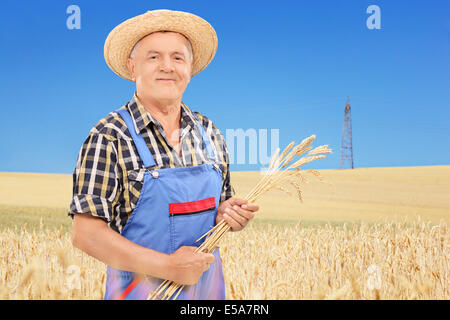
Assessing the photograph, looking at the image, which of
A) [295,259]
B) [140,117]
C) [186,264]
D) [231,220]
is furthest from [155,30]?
[295,259]

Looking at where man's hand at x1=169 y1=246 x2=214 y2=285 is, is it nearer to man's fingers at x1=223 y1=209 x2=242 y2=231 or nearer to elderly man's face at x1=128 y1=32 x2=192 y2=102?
man's fingers at x1=223 y1=209 x2=242 y2=231

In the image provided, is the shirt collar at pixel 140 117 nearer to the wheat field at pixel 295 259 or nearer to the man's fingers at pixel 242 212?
the man's fingers at pixel 242 212

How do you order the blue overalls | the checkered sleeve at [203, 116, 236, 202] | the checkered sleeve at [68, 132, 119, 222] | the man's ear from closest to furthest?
the checkered sleeve at [68, 132, 119, 222], the blue overalls, the man's ear, the checkered sleeve at [203, 116, 236, 202]

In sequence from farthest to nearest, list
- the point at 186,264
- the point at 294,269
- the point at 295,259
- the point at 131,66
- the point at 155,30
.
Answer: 1. the point at 295,259
2. the point at 294,269
3. the point at 131,66
4. the point at 155,30
5. the point at 186,264

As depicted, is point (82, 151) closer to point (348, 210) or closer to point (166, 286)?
point (166, 286)

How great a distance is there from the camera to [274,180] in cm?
214

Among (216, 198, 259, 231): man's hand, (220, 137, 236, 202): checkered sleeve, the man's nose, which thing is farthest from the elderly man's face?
(216, 198, 259, 231): man's hand

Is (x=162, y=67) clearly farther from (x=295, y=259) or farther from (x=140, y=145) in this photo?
(x=295, y=259)

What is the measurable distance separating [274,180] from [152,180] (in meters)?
0.65

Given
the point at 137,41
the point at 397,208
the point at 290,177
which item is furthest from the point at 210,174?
the point at 397,208

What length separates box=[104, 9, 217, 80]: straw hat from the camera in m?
2.12

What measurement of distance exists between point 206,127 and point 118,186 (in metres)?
0.81

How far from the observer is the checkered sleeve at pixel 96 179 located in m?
1.79

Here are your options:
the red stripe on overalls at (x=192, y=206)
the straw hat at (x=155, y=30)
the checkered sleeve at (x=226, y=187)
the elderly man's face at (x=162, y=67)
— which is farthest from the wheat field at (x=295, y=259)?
the straw hat at (x=155, y=30)
